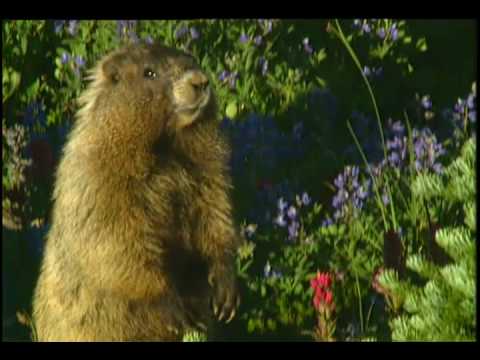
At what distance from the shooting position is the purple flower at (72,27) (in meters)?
6.13

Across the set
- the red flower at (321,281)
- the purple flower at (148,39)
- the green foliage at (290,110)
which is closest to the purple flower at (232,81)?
the green foliage at (290,110)

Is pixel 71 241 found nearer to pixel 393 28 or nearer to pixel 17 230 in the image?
pixel 17 230

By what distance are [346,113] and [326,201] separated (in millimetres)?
424

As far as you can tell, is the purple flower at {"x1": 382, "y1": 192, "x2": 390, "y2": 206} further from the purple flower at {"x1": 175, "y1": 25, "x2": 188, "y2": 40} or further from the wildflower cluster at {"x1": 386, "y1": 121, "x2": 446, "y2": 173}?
the purple flower at {"x1": 175, "y1": 25, "x2": 188, "y2": 40}

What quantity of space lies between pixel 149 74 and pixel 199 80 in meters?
0.23

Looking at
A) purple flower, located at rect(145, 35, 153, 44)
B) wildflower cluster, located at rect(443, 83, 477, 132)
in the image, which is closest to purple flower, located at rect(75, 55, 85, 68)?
purple flower, located at rect(145, 35, 153, 44)

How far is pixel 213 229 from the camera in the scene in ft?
18.9

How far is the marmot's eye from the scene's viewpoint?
5477 millimetres

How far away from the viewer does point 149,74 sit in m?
5.48

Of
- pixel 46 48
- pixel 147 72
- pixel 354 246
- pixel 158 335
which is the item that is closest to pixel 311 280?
pixel 354 246

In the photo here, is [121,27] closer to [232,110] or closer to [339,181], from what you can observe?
[232,110]

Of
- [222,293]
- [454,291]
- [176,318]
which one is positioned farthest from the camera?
[222,293]

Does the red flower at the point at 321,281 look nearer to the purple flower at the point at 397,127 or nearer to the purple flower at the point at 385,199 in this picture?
the purple flower at the point at 385,199

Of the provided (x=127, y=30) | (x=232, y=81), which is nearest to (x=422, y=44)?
(x=232, y=81)
